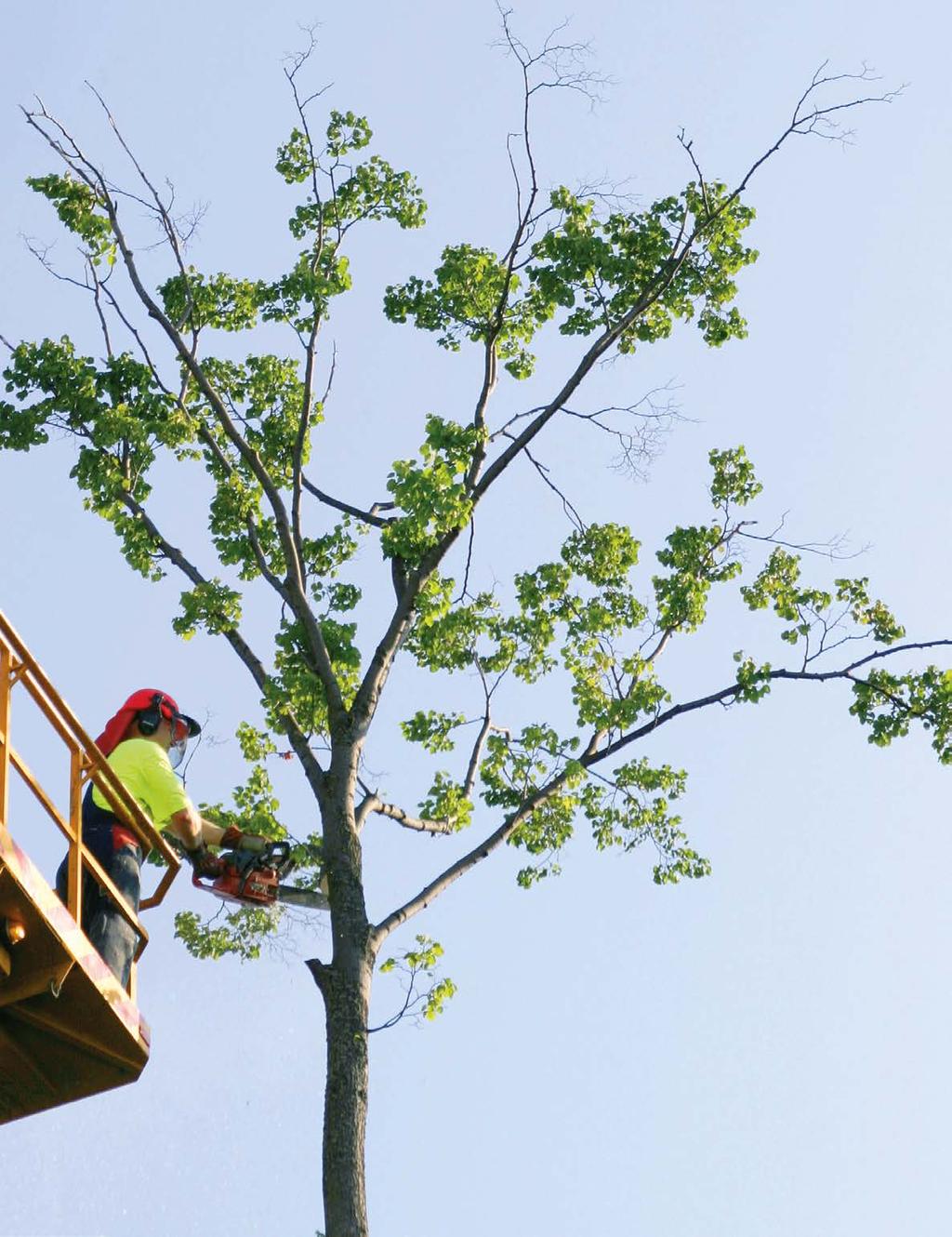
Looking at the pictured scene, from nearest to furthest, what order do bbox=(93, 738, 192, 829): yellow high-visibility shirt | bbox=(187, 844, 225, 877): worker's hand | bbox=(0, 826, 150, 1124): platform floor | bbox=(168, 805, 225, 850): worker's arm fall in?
bbox=(0, 826, 150, 1124): platform floor
bbox=(93, 738, 192, 829): yellow high-visibility shirt
bbox=(168, 805, 225, 850): worker's arm
bbox=(187, 844, 225, 877): worker's hand

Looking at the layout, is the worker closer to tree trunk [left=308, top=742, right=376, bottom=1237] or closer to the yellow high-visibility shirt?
the yellow high-visibility shirt

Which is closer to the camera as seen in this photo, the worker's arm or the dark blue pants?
the dark blue pants

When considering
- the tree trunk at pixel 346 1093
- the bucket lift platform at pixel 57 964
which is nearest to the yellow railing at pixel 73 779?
the bucket lift platform at pixel 57 964

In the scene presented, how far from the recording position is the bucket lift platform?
29.3ft

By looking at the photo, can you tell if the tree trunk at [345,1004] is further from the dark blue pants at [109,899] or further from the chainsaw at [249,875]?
the dark blue pants at [109,899]

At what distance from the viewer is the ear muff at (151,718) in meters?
10.6

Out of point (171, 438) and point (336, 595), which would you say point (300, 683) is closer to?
point (336, 595)

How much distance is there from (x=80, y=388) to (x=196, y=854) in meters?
5.31

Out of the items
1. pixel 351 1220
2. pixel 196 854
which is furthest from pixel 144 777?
pixel 351 1220

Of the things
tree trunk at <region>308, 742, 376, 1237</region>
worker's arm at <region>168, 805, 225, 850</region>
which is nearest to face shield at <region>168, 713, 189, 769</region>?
worker's arm at <region>168, 805, 225, 850</region>

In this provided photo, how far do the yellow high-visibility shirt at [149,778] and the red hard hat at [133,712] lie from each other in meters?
0.27

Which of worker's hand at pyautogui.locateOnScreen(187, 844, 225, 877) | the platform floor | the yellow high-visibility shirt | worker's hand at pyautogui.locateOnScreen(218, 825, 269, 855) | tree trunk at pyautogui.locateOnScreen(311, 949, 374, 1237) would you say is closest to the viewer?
the platform floor

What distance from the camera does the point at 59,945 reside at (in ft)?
30.0

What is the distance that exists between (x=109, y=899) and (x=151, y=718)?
3.92ft
